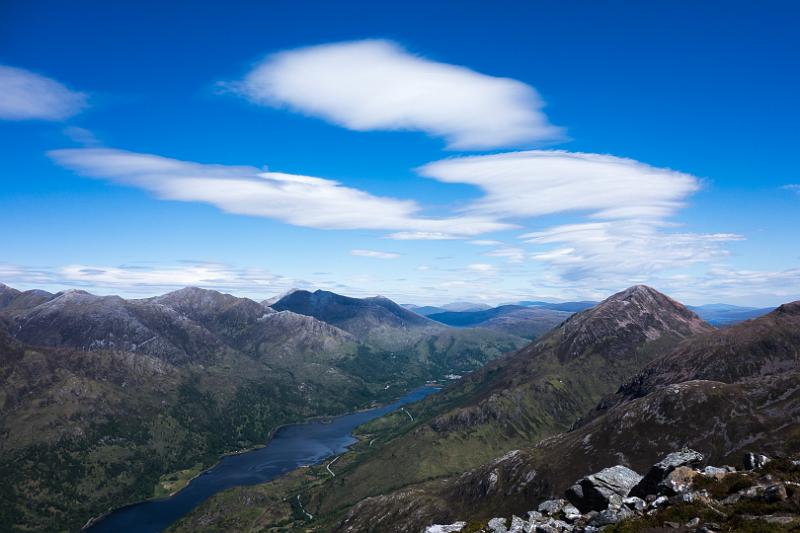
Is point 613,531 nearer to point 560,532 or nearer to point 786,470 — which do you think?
point 560,532

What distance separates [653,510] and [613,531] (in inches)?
259

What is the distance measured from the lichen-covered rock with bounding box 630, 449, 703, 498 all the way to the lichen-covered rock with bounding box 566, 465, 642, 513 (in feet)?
7.02

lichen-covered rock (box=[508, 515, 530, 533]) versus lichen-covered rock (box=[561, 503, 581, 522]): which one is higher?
lichen-covered rock (box=[561, 503, 581, 522])

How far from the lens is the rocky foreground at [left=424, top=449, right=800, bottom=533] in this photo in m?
44.3

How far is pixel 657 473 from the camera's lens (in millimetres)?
60062

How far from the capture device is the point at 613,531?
155 ft

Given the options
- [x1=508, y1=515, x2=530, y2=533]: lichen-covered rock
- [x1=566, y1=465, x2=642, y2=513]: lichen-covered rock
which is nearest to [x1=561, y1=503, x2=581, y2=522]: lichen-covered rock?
[x1=566, y1=465, x2=642, y2=513]: lichen-covered rock

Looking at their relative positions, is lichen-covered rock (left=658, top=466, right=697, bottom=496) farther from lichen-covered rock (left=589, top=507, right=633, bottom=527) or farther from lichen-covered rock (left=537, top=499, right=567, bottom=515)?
lichen-covered rock (left=537, top=499, right=567, bottom=515)

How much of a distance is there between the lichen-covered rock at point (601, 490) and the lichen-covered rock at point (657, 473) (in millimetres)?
2139

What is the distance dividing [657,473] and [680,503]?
11361 millimetres

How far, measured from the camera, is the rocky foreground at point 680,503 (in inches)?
1743

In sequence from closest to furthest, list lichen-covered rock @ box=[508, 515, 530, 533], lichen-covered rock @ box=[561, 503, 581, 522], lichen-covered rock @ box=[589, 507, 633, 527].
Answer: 1. lichen-covered rock @ box=[589, 507, 633, 527]
2. lichen-covered rock @ box=[508, 515, 530, 533]
3. lichen-covered rock @ box=[561, 503, 581, 522]

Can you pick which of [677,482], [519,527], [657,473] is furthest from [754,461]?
[519,527]

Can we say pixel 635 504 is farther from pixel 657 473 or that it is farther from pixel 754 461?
pixel 754 461
